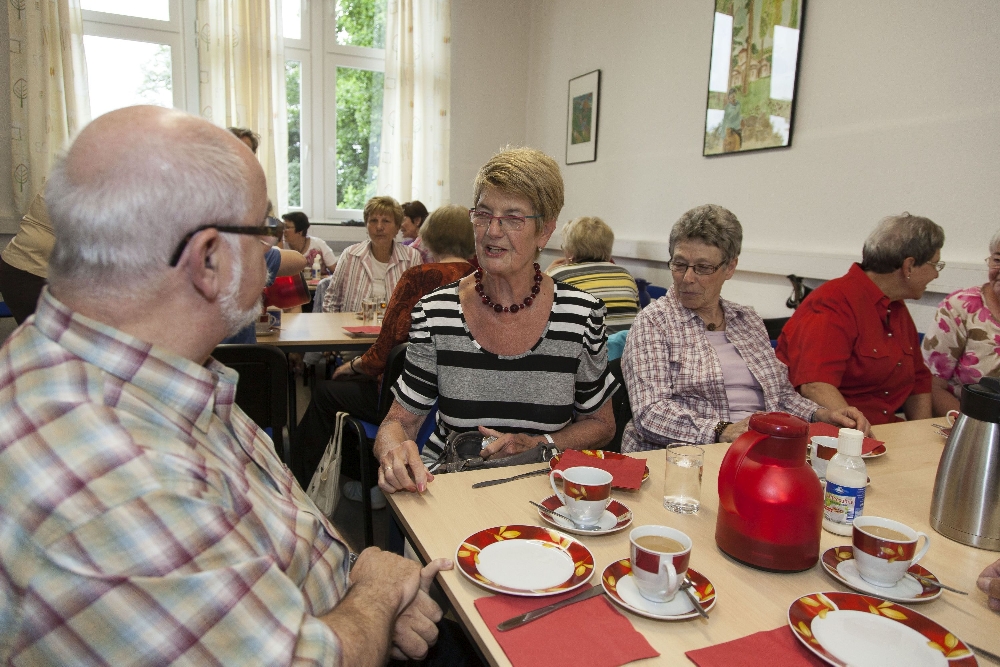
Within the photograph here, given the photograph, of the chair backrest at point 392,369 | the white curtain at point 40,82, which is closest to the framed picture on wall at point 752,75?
the chair backrest at point 392,369

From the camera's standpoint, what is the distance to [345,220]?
643cm

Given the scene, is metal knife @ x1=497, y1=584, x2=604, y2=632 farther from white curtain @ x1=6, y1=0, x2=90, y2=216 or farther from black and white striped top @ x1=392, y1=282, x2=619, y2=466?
white curtain @ x1=6, y1=0, x2=90, y2=216

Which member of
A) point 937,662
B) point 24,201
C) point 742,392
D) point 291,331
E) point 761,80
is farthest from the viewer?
point 24,201

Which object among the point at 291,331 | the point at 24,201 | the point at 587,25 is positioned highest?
the point at 587,25

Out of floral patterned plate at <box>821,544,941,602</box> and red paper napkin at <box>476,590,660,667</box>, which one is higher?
floral patterned plate at <box>821,544,941,602</box>

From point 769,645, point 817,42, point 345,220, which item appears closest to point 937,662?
point 769,645

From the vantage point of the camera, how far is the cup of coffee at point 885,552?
92cm

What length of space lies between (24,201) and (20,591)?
5694 millimetres

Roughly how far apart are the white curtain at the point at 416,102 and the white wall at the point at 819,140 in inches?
53.0

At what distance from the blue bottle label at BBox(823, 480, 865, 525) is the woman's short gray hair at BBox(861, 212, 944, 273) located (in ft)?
4.96

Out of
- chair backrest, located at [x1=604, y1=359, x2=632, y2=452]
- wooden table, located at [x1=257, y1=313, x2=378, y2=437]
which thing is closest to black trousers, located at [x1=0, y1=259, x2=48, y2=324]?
wooden table, located at [x1=257, y1=313, x2=378, y2=437]

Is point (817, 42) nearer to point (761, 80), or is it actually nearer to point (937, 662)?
point (761, 80)

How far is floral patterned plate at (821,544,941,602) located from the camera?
3.02 ft

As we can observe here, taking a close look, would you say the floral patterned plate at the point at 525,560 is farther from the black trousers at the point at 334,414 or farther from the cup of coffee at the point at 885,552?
the black trousers at the point at 334,414
